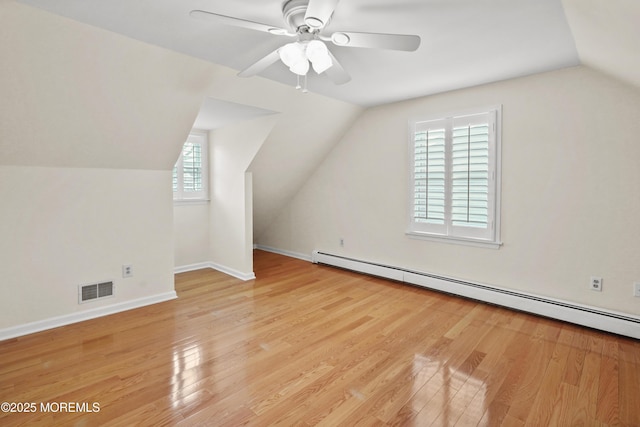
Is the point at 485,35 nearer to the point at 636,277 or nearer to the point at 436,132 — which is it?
the point at 436,132

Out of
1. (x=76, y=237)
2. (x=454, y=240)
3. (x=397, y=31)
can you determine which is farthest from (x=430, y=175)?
(x=76, y=237)

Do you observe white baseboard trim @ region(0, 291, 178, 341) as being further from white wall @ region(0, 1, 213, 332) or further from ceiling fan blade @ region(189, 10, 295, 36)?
ceiling fan blade @ region(189, 10, 295, 36)

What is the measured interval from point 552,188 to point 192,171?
433cm

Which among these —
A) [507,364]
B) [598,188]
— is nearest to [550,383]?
[507,364]

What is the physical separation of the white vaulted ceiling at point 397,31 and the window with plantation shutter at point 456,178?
596 millimetres

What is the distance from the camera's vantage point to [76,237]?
2922mm

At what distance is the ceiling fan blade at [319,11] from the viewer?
143 centimetres

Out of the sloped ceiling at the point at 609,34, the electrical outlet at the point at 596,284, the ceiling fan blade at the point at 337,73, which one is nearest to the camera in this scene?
the sloped ceiling at the point at 609,34

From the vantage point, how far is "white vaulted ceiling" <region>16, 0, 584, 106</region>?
73.5 inches

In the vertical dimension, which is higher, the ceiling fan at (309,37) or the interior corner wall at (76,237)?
the ceiling fan at (309,37)

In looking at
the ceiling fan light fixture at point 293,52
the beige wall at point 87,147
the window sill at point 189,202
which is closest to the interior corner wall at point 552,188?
the beige wall at point 87,147

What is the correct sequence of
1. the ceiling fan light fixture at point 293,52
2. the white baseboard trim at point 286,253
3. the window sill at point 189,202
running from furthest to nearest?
the white baseboard trim at point 286,253, the window sill at point 189,202, the ceiling fan light fixture at point 293,52

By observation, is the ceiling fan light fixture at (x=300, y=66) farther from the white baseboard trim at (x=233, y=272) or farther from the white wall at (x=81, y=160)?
the white baseboard trim at (x=233, y=272)

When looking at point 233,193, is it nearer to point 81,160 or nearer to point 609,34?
point 81,160
